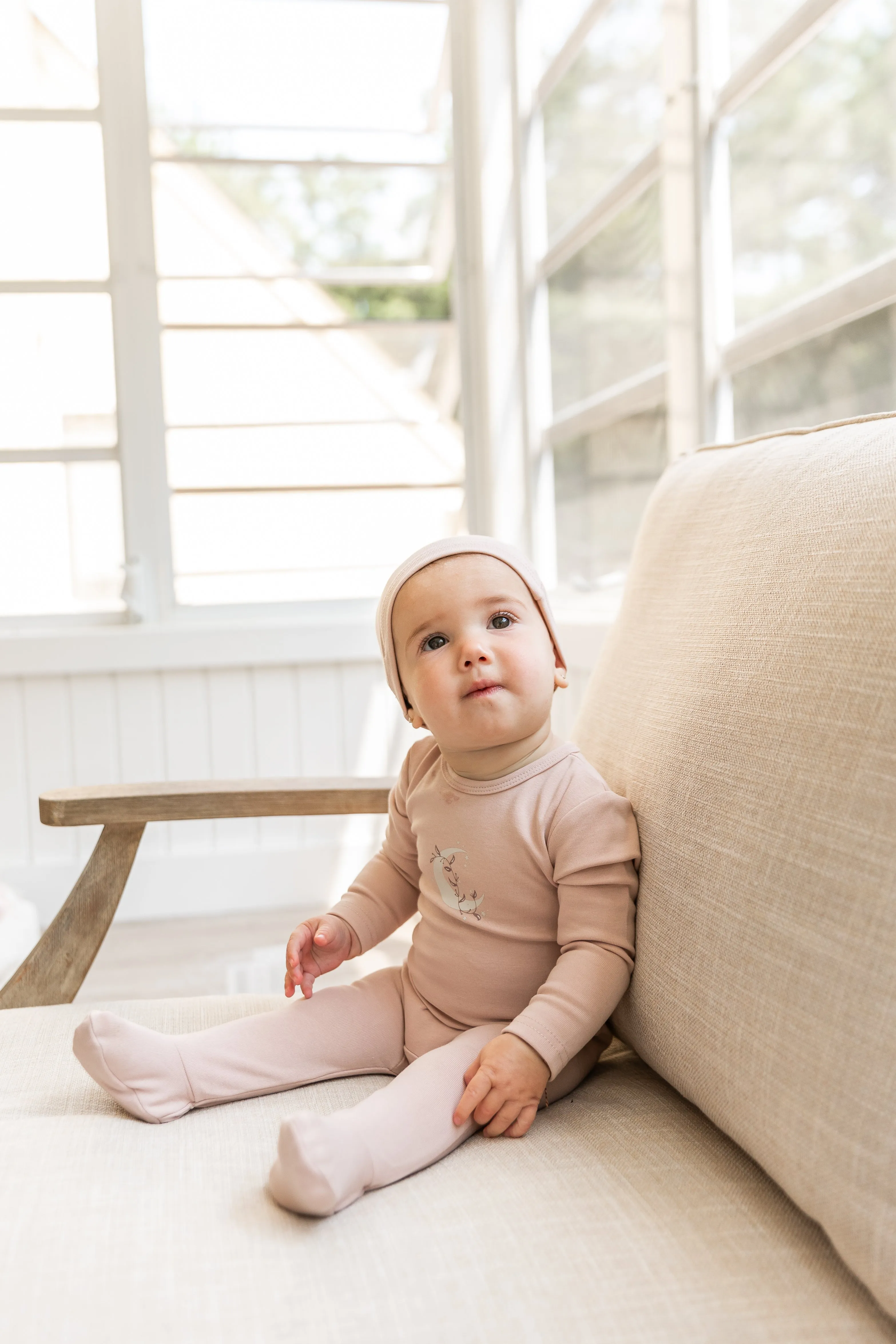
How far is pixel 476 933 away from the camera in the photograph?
0.95 meters

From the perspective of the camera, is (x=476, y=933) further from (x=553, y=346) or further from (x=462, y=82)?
(x=462, y=82)

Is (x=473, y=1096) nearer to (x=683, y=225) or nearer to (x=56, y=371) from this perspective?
(x=683, y=225)

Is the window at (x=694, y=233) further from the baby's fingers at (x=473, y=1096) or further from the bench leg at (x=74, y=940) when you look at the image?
the bench leg at (x=74, y=940)

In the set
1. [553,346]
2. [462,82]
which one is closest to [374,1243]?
[553,346]

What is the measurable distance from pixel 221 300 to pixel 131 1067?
7.13 feet

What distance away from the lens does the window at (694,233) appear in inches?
54.5

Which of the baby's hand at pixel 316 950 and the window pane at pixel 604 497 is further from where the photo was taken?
the window pane at pixel 604 497

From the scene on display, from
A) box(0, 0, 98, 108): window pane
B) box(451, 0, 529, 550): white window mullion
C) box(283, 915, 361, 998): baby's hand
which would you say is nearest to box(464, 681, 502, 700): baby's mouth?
box(283, 915, 361, 998): baby's hand

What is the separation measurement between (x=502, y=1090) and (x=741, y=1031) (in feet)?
0.67

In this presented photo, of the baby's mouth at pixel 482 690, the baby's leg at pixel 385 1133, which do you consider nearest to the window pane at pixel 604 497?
the baby's mouth at pixel 482 690

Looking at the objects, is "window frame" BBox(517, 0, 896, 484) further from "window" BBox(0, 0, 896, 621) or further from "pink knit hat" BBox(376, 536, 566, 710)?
"pink knit hat" BBox(376, 536, 566, 710)

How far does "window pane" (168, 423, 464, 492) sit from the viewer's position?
2.64 metres

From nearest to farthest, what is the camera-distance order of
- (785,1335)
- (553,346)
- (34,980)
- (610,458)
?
(785,1335)
(34,980)
(610,458)
(553,346)

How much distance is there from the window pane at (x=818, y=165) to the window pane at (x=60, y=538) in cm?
159
